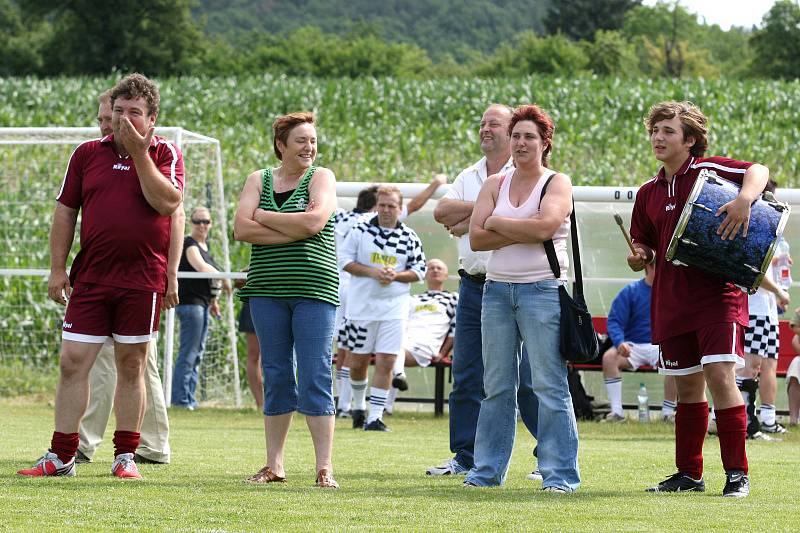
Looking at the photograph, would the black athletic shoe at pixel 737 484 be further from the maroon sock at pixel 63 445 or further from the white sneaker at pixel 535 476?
the maroon sock at pixel 63 445

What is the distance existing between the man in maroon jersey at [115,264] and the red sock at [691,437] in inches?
106

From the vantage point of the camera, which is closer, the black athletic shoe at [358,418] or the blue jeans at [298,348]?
the blue jeans at [298,348]

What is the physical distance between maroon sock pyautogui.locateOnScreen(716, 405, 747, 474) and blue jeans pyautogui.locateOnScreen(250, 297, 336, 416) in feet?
6.20

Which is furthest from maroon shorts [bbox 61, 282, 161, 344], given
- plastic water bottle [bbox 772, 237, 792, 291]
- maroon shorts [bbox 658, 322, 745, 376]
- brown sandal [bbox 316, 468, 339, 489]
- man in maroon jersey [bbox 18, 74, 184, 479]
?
plastic water bottle [bbox 772, 237, 792, 291]

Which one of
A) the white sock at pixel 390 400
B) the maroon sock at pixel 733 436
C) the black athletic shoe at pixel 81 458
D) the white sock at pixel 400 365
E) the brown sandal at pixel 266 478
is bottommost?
the white sock at pixel 390 400

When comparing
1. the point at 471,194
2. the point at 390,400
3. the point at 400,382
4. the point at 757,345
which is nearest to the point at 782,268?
the point at 757,345

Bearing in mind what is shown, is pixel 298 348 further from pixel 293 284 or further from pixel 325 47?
pixel 325 47

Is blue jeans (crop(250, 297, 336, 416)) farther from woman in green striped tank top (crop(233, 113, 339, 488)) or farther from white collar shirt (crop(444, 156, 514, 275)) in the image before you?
white collar shirt (crop(444, 156, 514, 275))

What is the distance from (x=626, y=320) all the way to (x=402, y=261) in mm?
2457

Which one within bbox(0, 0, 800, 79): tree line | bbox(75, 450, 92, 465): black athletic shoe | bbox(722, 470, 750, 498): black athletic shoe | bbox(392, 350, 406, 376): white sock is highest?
bbox(0, 0, 800, 79): tree line

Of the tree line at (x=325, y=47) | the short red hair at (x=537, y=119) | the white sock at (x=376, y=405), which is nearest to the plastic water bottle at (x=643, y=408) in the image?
the white sock at (x=376, y=405)

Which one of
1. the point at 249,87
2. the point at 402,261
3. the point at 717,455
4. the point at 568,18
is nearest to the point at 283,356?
the point at 717,455

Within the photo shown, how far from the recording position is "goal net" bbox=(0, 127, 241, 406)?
43.8 ft

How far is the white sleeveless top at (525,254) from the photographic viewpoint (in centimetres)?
604
